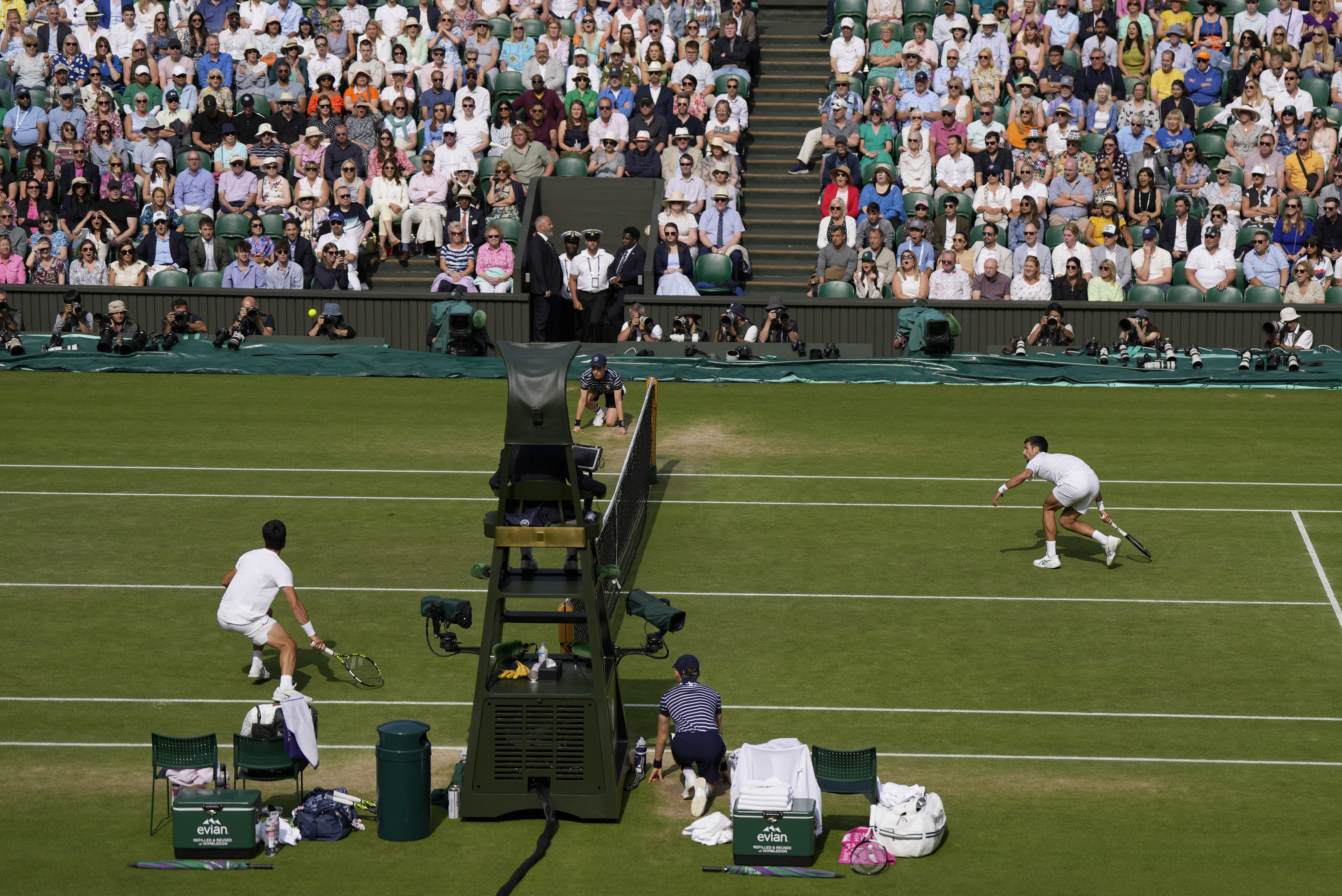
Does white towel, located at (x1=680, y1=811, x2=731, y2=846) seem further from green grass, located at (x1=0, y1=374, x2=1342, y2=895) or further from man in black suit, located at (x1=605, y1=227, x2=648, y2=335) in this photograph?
man in black suit, located at (x1=605, y1=227, x2=648, y2=335)

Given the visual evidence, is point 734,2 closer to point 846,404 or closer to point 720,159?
point 720,159

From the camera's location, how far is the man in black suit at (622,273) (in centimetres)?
2806

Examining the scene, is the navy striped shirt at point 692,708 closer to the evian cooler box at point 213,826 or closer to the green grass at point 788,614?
the green grass at point 788,614

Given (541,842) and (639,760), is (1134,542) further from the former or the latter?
(541,842)

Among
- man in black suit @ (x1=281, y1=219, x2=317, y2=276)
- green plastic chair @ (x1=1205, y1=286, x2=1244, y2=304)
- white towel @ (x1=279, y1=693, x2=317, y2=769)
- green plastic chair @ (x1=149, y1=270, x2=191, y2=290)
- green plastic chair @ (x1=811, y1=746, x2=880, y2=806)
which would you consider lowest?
green plastic chair @ (x1=811, y1=746, x2=880, y2=806)

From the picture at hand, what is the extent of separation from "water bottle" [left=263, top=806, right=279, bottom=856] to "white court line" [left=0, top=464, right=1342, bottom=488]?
1008 cm

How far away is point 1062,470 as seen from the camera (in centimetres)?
1736

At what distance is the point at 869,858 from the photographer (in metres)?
10.9

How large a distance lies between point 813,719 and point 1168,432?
11.3 m

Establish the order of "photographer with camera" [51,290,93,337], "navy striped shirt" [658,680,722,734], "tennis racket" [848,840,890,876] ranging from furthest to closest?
"photographer with camera" [51,290,93,337] < "navy striped shirt" [658,680,722,734] < "tennis racket" [848,840,890,876]

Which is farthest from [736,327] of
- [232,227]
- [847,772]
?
[847,772]

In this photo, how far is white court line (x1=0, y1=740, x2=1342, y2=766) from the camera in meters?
12.9

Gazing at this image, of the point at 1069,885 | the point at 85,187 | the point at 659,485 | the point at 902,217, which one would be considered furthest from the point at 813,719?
the point at 85,187

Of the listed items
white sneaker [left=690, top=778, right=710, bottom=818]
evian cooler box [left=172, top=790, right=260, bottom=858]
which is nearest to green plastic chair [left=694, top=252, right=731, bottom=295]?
white sneaker [left=690, top=778, right=710, bottom=818]
